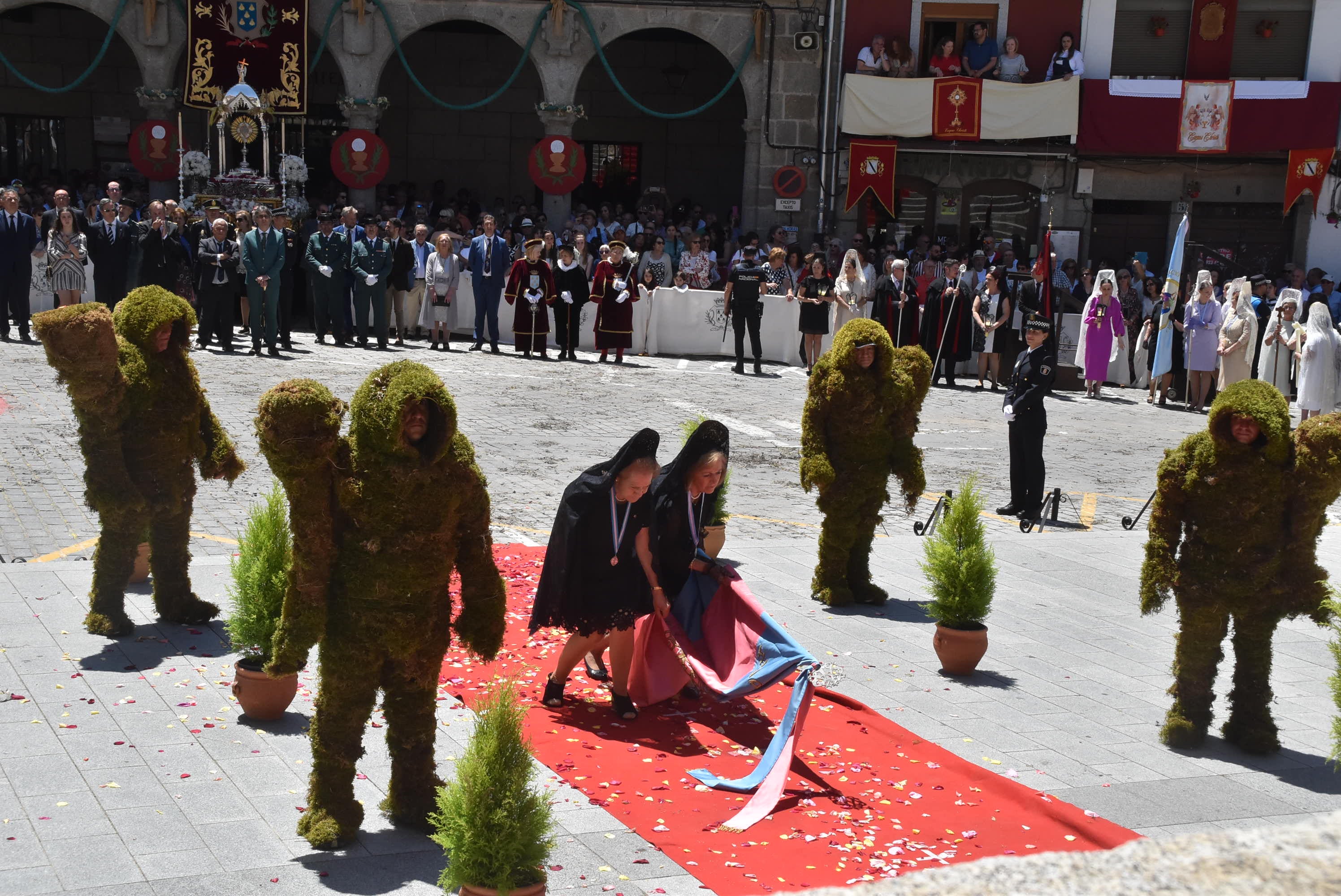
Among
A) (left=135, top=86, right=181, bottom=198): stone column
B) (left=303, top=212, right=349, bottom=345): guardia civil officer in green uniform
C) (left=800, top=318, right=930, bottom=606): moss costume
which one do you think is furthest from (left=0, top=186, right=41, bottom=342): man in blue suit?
(left=800, top=318, right=930, bottom=606): moss costume

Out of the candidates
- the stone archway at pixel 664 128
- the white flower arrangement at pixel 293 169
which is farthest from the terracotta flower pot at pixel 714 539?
the stone archway at pixel 664 128

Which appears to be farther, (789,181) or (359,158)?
(789,181)

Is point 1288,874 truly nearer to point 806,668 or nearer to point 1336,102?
point 806,668

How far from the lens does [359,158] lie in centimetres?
2506

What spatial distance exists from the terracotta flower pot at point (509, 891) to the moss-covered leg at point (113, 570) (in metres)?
3.93

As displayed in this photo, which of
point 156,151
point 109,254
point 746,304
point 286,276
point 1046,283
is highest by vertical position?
point 156,151

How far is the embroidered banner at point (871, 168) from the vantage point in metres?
25.7

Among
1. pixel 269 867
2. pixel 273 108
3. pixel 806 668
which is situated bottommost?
pixel 269 867

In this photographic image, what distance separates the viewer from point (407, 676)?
5531 millimetres

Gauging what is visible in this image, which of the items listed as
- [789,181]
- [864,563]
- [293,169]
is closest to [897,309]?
[789,181]

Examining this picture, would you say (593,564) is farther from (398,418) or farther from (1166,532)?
(1166,532)

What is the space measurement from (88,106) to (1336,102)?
25095 millimetres

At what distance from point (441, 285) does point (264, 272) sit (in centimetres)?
278

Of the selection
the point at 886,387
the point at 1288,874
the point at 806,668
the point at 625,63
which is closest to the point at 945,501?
the point at 886,387
